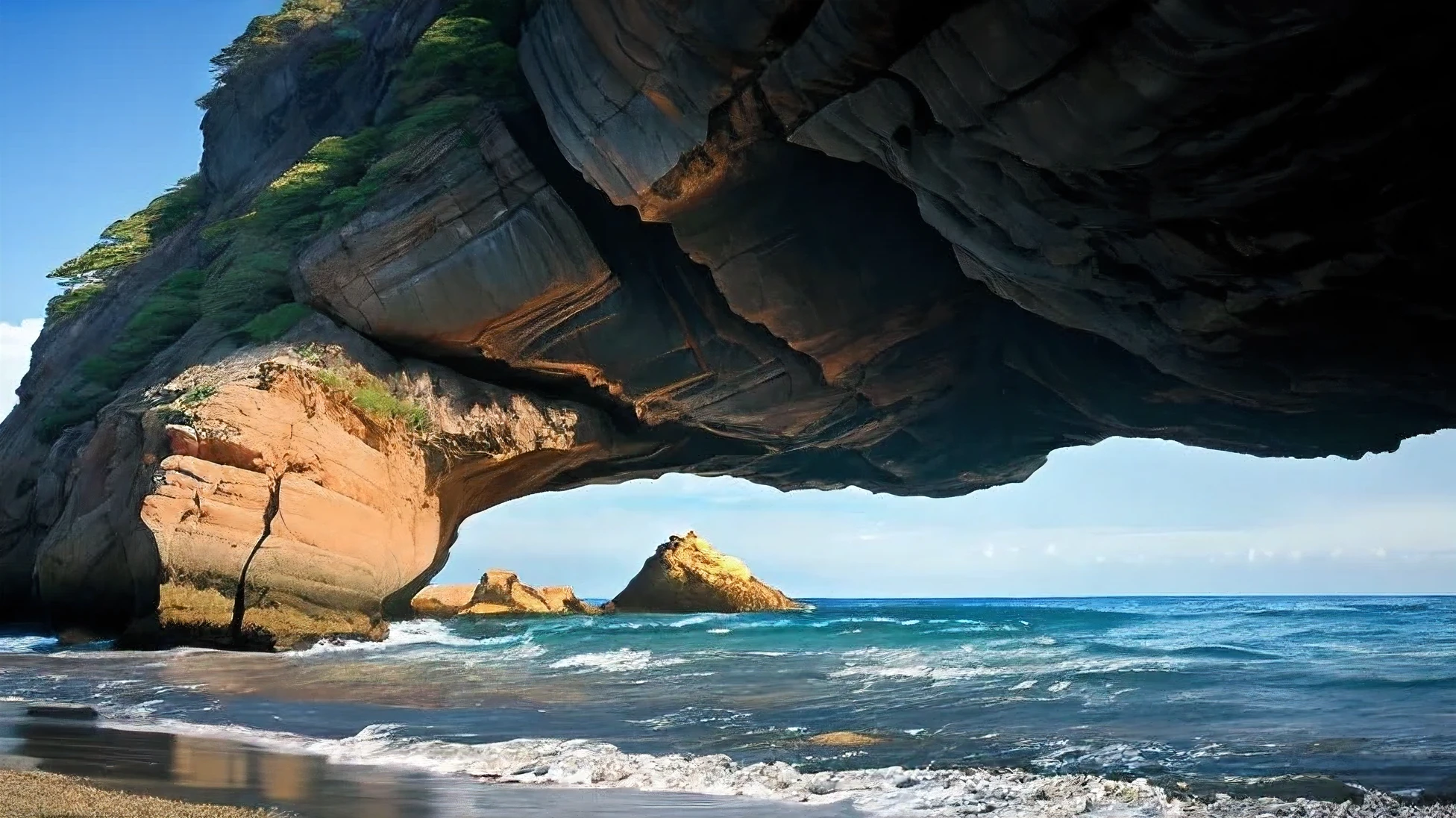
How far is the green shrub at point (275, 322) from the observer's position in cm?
1916

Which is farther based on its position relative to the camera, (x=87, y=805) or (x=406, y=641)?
(x=406, y=641)

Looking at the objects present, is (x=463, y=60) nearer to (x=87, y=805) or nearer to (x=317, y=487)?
(x=317, y=487)

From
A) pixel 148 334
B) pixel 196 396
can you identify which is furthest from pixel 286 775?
pixel 148 334

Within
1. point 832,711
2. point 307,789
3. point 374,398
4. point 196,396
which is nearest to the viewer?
point 307,789

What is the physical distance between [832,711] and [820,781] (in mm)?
3359

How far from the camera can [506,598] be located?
3728 cm

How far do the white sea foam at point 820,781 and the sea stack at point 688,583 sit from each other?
2682cm

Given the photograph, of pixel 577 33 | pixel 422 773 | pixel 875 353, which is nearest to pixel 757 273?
pixel 875 353

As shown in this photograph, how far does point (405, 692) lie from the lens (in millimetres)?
11406

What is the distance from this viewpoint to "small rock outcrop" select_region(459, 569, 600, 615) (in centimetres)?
3672

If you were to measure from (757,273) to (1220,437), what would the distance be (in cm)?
844

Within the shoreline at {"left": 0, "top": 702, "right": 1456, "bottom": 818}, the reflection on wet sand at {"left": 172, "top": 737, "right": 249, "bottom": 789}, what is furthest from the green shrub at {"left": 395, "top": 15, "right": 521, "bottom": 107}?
the shoreline at {"left": 0, "top": 702, "right": 1456, "bottom": 818}

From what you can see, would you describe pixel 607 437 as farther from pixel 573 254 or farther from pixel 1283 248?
pixel 1283 248

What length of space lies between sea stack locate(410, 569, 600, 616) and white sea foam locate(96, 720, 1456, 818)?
28669mm
